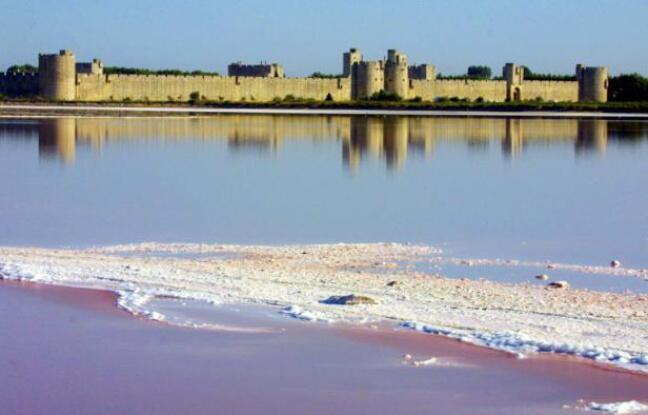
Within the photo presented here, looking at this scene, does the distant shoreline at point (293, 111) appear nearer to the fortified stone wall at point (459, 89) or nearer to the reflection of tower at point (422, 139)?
the fortified stone wall at point (459, 89)

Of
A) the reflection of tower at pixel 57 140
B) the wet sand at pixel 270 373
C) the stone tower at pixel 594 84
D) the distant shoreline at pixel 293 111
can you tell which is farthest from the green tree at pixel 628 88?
the wet sand at pixel 270 373

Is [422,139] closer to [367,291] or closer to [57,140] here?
[57,140]

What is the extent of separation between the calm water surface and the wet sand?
99.8 inches

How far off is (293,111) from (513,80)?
13385 millimetres

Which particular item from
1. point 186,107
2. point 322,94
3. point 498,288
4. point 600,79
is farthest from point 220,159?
point 600,79

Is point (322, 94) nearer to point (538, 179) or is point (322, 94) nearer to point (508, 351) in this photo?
point (538, 179)

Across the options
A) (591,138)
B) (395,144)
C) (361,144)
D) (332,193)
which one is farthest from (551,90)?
(332,193)

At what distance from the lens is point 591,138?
23469mm

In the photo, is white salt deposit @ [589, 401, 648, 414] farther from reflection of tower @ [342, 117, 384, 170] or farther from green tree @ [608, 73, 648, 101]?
green tree @ [608, 73, 648, 101]

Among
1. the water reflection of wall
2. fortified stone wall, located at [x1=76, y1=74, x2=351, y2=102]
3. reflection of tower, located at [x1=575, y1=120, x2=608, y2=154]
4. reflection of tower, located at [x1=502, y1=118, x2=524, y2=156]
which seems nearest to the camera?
the water reflection of wall

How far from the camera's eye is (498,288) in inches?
247

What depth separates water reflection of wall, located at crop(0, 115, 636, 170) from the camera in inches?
694

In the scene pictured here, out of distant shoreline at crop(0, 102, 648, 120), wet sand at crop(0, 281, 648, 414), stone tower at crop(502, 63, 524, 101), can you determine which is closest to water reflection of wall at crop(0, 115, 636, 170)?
distant shoreline at crop(0, 102, 648, 120)

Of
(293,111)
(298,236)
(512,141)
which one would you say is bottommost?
(298,236)
